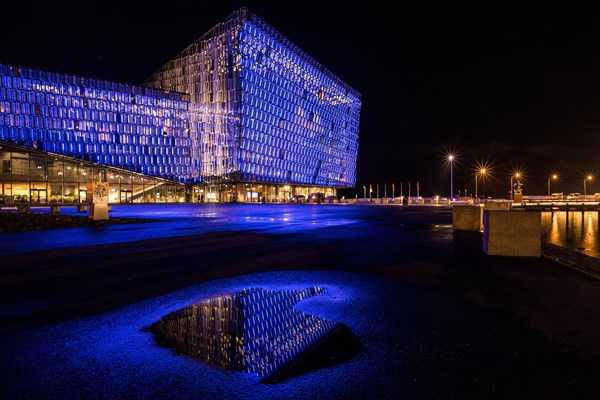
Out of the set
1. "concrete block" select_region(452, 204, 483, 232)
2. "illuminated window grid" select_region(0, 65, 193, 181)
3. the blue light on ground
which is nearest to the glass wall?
"illuminated window grid" select_region(0, 65, 193, 181)

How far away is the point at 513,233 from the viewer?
9.58m

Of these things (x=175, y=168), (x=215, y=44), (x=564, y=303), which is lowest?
(x=564, y=303)

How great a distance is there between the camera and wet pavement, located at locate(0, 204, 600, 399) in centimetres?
309

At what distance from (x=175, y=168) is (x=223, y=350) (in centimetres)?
8199

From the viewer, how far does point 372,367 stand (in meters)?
3.41

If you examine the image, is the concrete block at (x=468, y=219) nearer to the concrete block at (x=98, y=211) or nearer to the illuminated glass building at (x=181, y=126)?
the concrete block at (x=98, y=211)

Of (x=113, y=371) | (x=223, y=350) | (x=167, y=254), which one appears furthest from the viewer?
(x=167, y=254)

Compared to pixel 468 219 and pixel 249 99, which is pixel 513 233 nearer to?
pixel 468 219

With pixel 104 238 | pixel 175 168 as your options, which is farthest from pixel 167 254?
pixel 175 168

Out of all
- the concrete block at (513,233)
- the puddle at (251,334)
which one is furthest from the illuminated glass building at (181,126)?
the puddle at (251,334)

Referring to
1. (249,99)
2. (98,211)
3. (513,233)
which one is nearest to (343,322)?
(513,233)

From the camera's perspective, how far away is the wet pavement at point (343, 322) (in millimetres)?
3086

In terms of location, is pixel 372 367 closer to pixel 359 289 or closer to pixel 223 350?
pixel 223 350

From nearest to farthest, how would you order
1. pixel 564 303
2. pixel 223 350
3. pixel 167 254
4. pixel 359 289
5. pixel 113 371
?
pixel 113 371 < pixel 223 350 < pixel 564 303 < pixel 359 289 < pixel 167 254
